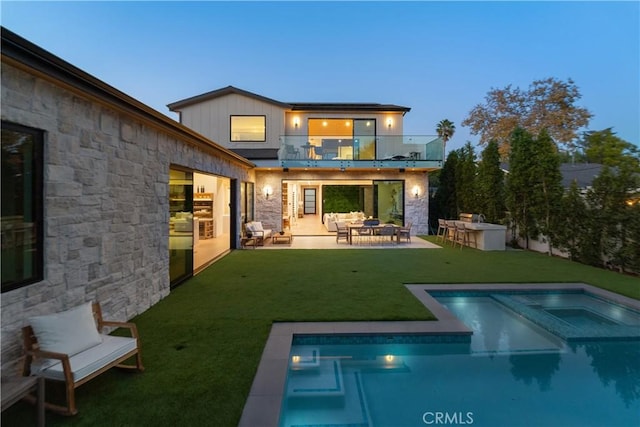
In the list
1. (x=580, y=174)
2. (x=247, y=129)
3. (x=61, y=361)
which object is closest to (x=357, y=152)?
(x=247, y=129)

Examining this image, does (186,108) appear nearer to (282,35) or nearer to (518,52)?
(282,35)

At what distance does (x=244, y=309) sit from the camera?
17.5 ft

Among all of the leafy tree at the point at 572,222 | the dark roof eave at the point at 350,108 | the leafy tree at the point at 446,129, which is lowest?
the leafy tree at the point at 572,222

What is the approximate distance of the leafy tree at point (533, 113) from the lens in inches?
768

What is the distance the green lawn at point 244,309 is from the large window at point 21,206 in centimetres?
122

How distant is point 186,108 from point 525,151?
14947 millimetres

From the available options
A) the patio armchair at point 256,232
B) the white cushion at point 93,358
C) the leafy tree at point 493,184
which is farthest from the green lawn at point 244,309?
the leafy tree at point 493,184

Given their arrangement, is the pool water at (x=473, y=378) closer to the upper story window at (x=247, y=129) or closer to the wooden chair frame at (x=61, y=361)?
the wooden chair frame at (x=61, y=361)

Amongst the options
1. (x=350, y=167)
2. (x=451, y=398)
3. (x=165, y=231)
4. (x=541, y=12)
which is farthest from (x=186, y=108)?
(x=541, y=12)

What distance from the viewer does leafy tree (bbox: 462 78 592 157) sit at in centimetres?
1952

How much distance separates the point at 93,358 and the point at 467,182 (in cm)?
1568

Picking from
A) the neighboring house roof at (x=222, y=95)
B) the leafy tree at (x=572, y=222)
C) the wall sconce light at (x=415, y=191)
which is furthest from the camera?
the neighboring house roof at (x=222, y=95)

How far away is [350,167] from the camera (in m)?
14.5

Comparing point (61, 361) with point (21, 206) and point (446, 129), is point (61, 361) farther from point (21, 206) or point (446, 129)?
point (446, 129)
